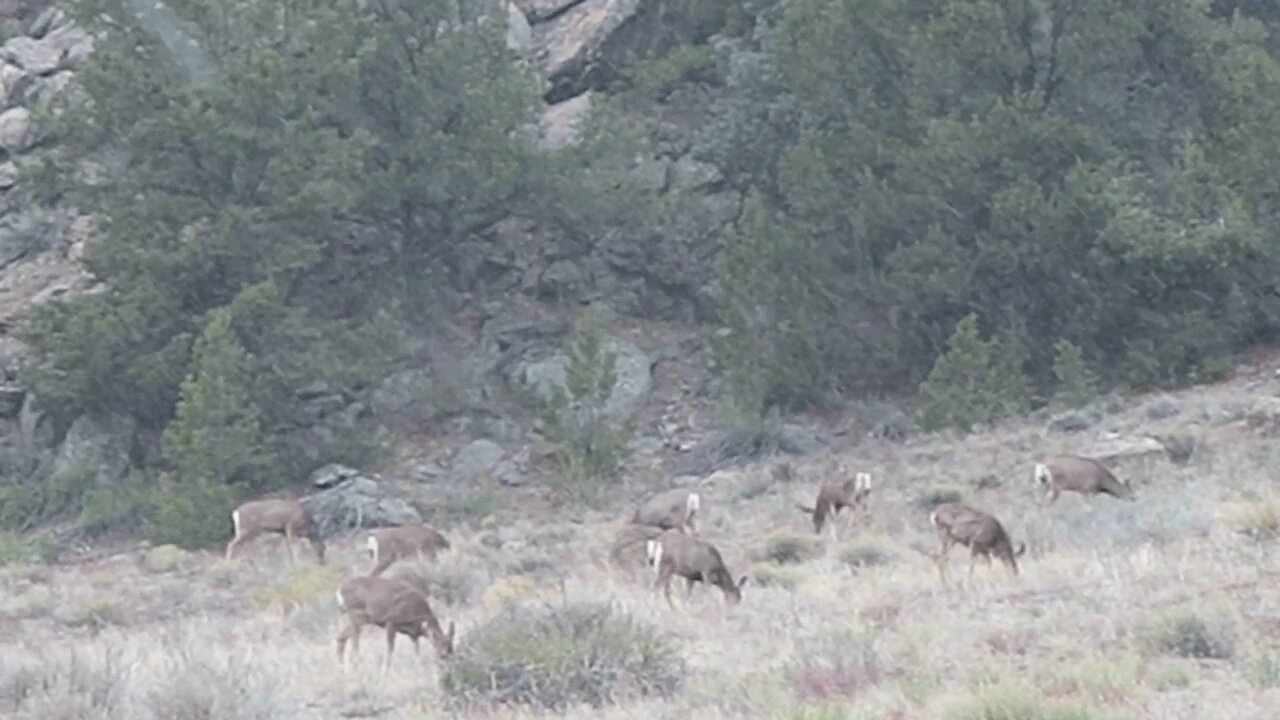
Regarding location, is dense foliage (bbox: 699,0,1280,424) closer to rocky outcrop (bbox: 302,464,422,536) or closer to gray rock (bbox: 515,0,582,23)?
rocky outcrop (bbox: 302,464,422,536)

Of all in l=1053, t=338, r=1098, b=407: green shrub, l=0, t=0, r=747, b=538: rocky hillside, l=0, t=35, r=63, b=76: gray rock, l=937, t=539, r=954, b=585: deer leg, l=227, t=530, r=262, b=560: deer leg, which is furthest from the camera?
l=0, t=35, r=63, b=76: gray rock

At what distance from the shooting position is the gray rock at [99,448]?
1581 inches

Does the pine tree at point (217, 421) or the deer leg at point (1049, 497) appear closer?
the deer leg at point (1049, 497)

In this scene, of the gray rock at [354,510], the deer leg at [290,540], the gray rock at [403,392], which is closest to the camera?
the deer leg at [290,540]

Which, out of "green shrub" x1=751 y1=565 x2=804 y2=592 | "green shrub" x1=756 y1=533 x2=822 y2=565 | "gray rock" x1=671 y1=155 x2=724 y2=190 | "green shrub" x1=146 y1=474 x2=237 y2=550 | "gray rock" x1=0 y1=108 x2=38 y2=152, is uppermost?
"green shrub" x1=751 y1=565 x2=804 y2=592

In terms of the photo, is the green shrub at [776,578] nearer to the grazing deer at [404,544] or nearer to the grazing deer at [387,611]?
the grazing deer at [387,611]

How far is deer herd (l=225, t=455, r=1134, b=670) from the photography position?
52.3 feet

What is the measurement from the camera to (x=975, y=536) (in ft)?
62.8

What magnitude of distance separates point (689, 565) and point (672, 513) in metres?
8.45

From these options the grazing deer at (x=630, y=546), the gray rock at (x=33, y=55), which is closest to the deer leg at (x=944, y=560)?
the grazing deer at (x=630, y=546)

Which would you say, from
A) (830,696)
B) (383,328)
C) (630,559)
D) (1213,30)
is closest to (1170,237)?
(1213,30)

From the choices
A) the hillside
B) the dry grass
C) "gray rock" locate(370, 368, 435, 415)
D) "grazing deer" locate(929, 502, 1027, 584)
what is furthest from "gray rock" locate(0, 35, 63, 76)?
"grazing deer" locate(929, 502, 1027, 584)

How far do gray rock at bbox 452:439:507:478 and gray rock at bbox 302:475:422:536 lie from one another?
351 centimetres

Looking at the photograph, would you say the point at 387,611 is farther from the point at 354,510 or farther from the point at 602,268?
the point at 602,268
